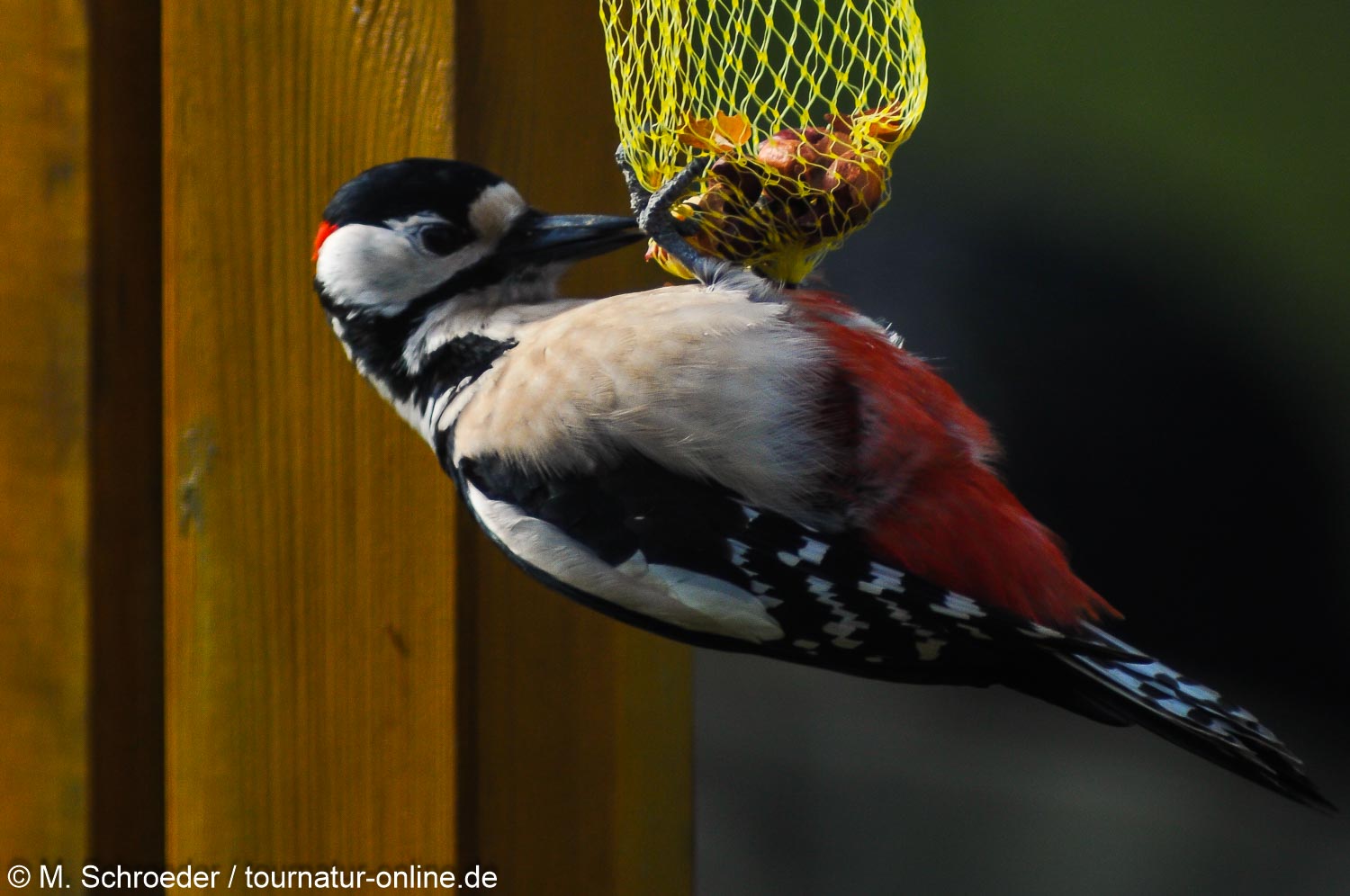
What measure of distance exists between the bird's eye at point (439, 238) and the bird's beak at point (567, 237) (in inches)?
2.0

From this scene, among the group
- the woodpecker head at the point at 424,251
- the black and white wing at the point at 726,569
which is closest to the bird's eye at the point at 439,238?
the woodpecker head at the point at 424,251

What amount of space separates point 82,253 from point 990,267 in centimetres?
175

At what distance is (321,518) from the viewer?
1424 mm

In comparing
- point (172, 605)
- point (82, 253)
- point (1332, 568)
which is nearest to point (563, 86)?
point (82, 253)

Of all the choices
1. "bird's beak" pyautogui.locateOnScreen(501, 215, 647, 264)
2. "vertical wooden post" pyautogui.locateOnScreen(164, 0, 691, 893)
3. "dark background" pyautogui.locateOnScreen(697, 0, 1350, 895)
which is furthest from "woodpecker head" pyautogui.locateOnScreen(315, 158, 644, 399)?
"dark background" pyautogui.locateOnScreen(697, 0, 1350, 895)

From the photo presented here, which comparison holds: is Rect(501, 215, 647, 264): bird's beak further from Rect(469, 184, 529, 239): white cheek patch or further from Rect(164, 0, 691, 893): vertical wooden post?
Rect(164, 0, 691, 893): vertical wooden post

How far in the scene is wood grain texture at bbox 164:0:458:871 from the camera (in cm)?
139

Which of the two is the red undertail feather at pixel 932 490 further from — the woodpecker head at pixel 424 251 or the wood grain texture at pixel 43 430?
the wood grain texture at pixel 43 430

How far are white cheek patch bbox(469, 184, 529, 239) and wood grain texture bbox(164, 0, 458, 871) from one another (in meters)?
0.17

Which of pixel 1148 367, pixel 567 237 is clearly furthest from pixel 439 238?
pixel 1148 367

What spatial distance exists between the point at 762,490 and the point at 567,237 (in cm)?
33

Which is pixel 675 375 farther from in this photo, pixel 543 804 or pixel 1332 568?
pixel 1332 568

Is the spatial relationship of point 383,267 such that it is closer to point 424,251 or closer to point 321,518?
point 424,251

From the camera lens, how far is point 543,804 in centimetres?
149
